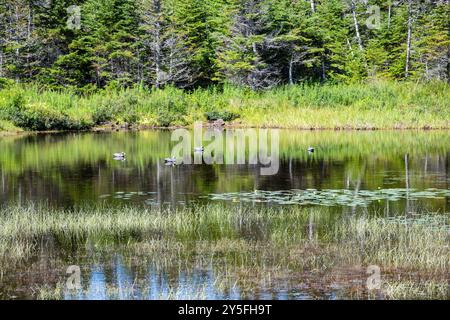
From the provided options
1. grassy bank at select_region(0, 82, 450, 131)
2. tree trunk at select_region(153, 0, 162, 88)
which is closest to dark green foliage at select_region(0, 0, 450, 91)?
tree trunk at select_region(153, 0, 162, 88)

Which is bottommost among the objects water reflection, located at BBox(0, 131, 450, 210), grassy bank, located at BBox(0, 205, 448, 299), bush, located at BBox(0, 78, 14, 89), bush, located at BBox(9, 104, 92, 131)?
grassy bank, located at BBox(0, 205, 448, 299)

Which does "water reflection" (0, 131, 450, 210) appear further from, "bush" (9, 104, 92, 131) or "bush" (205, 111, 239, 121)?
"bush" (205, 111, 239, 121)

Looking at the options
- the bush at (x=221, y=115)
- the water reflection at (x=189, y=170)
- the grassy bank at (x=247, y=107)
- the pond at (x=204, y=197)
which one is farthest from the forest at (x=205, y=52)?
the water reflection at (x=189, y=170)

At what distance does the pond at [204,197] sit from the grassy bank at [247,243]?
63 millimetres

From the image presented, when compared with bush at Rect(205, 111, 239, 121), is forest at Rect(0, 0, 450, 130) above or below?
above

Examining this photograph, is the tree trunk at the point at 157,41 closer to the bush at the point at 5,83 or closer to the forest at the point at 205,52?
the forest at the point at 205,52

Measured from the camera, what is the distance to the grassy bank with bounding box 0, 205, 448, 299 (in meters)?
10.8

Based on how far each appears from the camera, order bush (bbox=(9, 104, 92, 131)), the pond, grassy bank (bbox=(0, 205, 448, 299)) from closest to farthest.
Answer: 1. the pond
2. grassy bank (bbox=(0, 205, 448, 299))
3. bush (bbox=(9, 104, 92, 131))

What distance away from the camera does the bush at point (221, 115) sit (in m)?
50.3

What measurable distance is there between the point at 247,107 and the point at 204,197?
3302cm

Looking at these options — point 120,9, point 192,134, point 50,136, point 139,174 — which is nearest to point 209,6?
point 120,9

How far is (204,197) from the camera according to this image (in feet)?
63.1

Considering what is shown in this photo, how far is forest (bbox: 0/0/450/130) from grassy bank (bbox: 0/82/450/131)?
0.22 m
